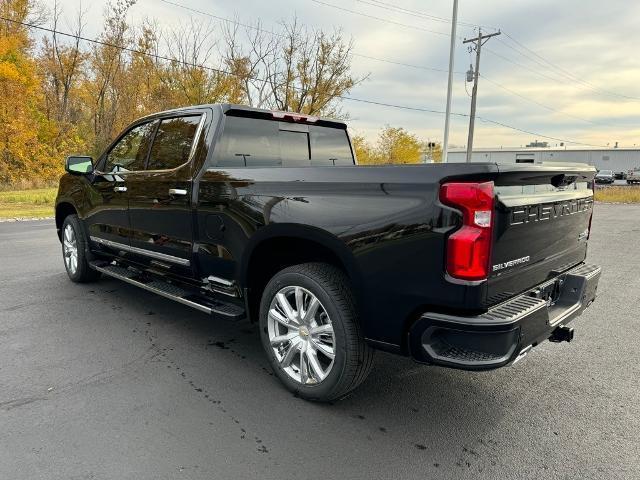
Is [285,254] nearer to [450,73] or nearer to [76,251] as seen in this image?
[76,251]

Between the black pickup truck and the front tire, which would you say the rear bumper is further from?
the front tire

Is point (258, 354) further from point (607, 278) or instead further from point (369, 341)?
point (607, 278)

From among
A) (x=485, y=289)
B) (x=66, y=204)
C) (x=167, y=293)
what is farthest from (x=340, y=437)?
(x=66, y=204)

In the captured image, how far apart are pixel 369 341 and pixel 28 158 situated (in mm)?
25584

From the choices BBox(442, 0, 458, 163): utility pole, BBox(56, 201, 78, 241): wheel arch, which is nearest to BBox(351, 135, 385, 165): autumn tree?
BBox(442, 0, 458, 163): utility pole

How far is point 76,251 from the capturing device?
546cm

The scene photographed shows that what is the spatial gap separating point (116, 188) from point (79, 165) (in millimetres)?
702

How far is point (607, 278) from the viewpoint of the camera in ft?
20.5

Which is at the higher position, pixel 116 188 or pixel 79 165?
pixel 79 165

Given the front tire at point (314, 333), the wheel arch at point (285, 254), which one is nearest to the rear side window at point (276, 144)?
the wheel arch at point (285, 254)

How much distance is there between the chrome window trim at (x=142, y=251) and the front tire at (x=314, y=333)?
3.42 feet

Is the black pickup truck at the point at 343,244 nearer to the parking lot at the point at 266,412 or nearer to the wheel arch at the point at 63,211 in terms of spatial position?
the parking lot at the point at 266,412

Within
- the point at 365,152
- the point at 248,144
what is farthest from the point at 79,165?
the point at 365,152

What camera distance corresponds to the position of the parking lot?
7.45 ft
